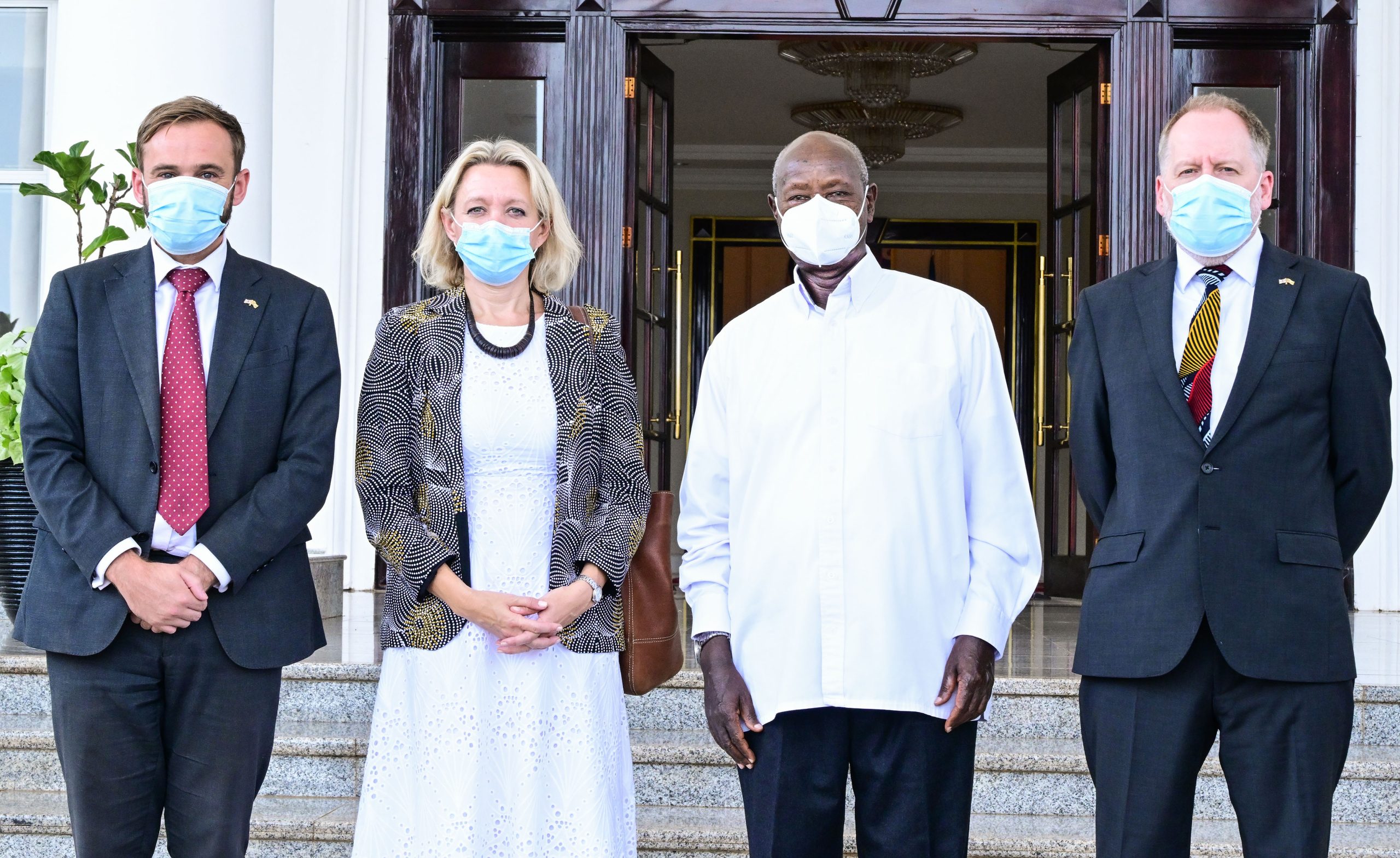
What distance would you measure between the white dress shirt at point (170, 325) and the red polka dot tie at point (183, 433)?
0.01 m

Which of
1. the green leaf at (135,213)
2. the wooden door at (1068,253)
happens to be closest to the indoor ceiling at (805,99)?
the wooden door at (1068,253)

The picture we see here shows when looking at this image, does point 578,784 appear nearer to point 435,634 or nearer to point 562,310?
point 435,634

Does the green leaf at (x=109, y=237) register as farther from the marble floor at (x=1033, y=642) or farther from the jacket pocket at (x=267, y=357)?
the jacket pocket at (x=267, y=357)

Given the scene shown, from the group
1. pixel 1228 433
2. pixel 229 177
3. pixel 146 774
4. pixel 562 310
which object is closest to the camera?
pixel 1228 433

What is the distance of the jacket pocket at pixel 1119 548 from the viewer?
2.24 meters

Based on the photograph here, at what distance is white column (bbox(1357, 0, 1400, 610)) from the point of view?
21.2 feet

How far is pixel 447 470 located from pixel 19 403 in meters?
2.74

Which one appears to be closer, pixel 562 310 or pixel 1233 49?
pixel 562 310

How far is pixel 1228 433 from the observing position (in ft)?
7.16

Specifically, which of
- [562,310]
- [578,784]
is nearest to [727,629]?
[578,784]

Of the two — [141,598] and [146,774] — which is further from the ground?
[141,598]

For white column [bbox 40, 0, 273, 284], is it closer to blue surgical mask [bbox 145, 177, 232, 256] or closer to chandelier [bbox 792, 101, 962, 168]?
blue surgical mask [bbox 145, 177, 232, 256]

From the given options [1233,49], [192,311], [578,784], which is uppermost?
[1233,49]

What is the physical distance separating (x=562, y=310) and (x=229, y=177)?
2.11 ft
